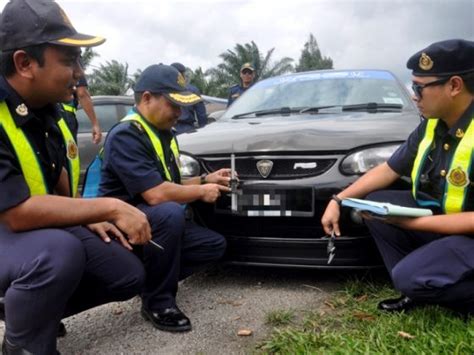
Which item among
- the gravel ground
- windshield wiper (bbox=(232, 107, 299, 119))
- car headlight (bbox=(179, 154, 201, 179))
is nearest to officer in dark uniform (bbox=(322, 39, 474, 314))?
the gravel ground

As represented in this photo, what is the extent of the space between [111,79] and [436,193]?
997 inches

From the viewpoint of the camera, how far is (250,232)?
8.61 feet

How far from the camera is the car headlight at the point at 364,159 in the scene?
98.1 inches

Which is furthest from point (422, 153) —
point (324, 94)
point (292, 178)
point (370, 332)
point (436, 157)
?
point (324, 94)

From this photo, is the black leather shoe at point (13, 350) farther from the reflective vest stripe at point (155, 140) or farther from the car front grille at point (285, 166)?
the car front grille at point (285, 166)

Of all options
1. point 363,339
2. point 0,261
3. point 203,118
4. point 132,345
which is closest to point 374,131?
point 363,339

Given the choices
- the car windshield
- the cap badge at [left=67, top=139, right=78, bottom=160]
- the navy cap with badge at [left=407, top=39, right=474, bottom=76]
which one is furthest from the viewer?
the car windshield

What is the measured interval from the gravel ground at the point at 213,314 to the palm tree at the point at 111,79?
898 inches

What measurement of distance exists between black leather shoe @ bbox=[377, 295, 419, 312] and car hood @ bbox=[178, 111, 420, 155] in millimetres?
769

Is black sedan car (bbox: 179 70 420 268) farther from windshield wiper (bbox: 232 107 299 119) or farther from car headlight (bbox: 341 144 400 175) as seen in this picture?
windshield wiper (bbox: 232 107 299 119)

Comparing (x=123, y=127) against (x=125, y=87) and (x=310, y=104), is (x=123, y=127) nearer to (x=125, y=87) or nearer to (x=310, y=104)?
(x=310, y=104)

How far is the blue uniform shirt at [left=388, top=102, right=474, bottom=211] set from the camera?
83.4 inches

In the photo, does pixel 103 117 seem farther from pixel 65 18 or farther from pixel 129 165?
pixel 65 18

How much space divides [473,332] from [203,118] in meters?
3.76
